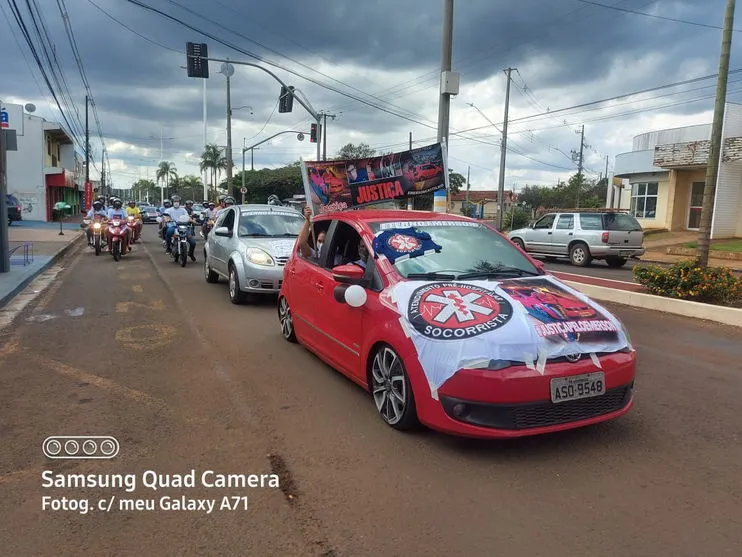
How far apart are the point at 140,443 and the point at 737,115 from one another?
2908 centimetres

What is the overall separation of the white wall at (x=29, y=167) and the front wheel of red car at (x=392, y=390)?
39.1 metres

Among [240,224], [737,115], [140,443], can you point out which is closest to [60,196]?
[240,224]

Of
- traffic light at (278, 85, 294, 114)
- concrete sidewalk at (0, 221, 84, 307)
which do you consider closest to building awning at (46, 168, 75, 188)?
concrete sidewalk at (0, 221, 84, 307)

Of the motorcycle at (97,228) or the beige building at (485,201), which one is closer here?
the motorcycle at (97,228)

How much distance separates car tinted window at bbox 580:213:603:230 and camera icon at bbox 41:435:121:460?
16.4 meters

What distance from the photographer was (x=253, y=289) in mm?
9055

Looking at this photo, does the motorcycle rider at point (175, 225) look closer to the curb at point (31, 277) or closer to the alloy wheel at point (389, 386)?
the curb at point (31, 277)

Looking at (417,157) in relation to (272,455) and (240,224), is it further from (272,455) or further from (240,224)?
(272,455)

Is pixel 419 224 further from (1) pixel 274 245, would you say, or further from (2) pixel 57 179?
(2) pixel 57 179

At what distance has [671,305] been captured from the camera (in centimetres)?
921

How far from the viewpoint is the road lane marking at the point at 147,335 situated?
670 cm

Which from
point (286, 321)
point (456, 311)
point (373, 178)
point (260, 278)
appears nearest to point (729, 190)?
point (373, 178)

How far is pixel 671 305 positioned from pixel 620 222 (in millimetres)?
9112

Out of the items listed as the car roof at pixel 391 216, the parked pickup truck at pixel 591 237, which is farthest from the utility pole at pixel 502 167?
the car roof at pixel 391 216
